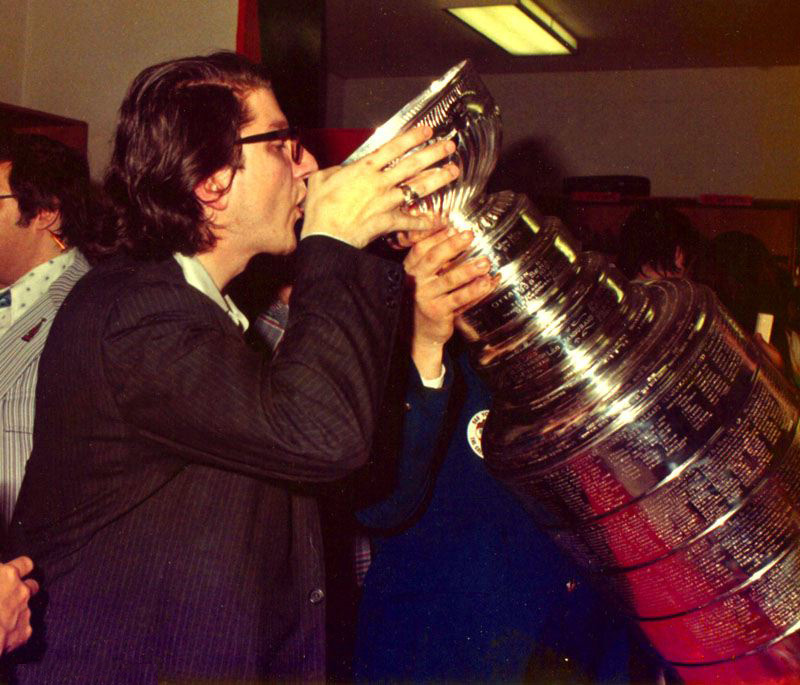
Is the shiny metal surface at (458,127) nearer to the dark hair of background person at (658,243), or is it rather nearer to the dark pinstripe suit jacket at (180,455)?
the dark pinstripe suit jacket at (180,455)

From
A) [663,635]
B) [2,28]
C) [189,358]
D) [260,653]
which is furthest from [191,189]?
[2,28]

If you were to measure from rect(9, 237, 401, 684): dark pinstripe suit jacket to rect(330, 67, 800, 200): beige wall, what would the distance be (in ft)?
17.3

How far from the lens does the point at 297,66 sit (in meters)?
1.88

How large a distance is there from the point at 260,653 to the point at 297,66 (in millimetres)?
1439

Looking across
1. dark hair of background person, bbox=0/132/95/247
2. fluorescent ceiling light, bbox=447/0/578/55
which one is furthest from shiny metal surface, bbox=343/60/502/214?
fluorescent ceiling light, bbox=447/0/578/55

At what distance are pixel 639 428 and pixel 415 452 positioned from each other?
38cm

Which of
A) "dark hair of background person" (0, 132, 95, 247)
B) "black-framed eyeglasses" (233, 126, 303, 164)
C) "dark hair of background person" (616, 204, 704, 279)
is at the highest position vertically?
"black-framed eyeglasses" (233, 126, 303, 164)

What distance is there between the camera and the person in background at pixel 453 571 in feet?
3.54

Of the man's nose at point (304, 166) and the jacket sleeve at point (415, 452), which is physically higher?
the man's nose at point (304, 166)

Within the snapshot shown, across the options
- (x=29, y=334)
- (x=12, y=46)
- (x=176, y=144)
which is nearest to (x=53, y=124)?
(x=12, y=46)

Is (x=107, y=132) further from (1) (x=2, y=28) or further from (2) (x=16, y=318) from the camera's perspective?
(2) (x=16, y=318)

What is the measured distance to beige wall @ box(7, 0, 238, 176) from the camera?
217 cm

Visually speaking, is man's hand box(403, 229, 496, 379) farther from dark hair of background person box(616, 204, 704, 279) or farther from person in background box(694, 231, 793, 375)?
person in background box(694, 231, 793, 375)

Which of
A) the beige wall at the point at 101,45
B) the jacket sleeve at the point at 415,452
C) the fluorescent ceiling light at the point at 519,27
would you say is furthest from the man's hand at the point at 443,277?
the fluorescent ceiling light at the point at 519,27
